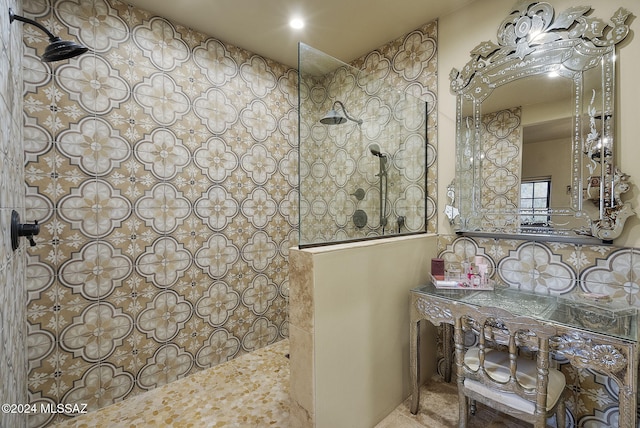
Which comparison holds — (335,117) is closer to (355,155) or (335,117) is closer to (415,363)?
(355,155)

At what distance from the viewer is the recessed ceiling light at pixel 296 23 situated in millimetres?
1985

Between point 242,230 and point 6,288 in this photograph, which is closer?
point 6,288

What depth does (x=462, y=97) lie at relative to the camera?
6.16 feet

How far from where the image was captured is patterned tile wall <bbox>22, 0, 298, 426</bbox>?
1.56 meters

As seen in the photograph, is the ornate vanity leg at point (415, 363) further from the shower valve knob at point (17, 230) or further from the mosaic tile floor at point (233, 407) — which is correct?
the shower valve knob at point (17, 230)

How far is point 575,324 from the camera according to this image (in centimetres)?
117

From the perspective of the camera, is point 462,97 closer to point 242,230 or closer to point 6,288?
point 242,230

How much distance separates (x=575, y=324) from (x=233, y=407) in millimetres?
Answer: 1862

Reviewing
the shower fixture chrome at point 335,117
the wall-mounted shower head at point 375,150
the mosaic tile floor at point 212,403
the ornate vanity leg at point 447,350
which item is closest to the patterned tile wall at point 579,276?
the ornate vanity leg at point 447,350

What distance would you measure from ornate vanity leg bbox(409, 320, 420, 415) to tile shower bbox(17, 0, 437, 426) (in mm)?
771

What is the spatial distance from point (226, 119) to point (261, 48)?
69 centimetres

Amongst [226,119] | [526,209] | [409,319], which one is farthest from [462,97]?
[226,119]

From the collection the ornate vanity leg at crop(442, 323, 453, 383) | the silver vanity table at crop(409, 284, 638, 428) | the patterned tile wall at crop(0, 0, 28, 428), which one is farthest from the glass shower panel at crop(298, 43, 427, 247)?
the patterned tile wall at crop(0, 0, 28, 428)

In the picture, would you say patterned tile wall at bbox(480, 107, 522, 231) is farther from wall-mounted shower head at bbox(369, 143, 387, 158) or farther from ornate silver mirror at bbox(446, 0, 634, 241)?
wall-mounted shower head at bbox(369, 143, 387, 158)
